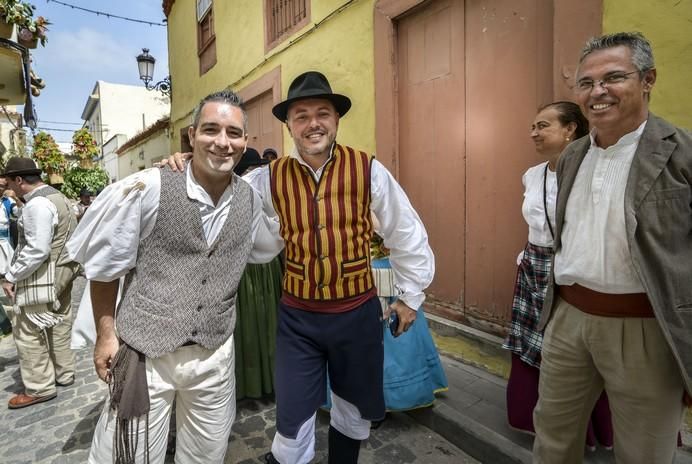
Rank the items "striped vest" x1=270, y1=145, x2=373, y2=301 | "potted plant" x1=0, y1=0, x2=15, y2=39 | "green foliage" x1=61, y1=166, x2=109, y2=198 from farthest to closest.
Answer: "green foliage" x1=61, y1=166, x2=109, y2=198 → "potted plant" x1=0, y1=0, x2=15, y2=39 → "striped vest" x1=270, y1=145, x2=373, y2=301

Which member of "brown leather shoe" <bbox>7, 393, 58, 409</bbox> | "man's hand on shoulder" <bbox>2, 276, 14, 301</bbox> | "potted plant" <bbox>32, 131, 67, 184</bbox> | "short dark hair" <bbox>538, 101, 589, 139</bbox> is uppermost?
"potted plant" <bbox>32, 131, 67, 184</bbox>

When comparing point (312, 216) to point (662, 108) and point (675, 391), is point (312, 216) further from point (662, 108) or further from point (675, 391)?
point (662, 108)

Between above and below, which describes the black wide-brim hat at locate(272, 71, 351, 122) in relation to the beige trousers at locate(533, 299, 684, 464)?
above

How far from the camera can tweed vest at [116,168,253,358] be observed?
4.92 ft

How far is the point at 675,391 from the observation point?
54.2 inches

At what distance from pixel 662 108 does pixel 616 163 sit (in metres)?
1.05

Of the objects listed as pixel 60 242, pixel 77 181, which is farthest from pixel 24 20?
pixel 77 181

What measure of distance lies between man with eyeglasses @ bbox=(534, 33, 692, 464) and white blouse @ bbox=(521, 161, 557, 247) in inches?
18.1

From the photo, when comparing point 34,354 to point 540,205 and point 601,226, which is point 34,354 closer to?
point 540,205

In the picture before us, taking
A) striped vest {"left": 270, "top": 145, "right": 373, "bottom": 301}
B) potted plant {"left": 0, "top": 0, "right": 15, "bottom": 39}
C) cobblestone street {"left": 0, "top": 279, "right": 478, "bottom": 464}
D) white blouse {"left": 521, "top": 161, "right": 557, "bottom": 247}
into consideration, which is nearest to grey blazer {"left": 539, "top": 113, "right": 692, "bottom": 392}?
white blouse {"left": 521, "top": 161, "right": 557, "bottom": 247}

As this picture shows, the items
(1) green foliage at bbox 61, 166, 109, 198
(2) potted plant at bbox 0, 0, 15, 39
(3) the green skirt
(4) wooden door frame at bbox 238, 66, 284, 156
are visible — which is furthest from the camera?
(1) green foliage at bbox 61, 166, 109, 198

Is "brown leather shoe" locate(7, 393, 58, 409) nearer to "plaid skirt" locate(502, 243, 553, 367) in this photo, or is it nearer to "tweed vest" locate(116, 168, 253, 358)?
"tweed vest" locate(116, 168, 253, 358)

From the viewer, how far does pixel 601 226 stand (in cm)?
148

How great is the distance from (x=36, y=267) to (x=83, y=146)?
1076 cm
